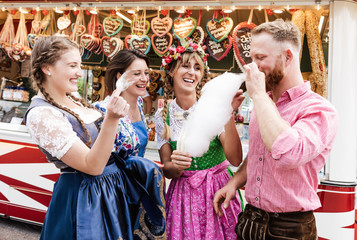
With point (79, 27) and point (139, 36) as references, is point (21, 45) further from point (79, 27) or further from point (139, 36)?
point (139, 36)

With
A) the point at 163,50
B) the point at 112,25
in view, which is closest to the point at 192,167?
the point at 163,50

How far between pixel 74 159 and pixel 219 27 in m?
2.85

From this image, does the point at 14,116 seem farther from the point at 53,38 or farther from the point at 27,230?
the point at 53,38

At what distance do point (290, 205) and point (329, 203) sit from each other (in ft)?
5.56

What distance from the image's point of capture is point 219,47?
12.9 ft

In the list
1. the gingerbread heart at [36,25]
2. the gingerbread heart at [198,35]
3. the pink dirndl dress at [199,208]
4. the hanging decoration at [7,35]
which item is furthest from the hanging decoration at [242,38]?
the hanging decoration at [7,35]

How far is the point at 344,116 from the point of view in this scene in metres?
2.91

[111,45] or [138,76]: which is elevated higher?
[111,45]

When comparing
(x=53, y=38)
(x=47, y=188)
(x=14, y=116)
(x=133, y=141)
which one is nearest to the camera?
(x=53, y=38)

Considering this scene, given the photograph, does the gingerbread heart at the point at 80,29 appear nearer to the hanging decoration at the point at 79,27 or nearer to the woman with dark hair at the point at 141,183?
the hanging decoration at the point at 79,27

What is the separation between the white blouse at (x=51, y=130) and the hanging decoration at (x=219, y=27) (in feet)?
8.75

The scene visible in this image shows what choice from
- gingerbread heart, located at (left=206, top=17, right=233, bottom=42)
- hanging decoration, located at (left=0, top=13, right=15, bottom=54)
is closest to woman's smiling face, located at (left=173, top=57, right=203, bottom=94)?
gingerbread heart, located at (left=206, top=17, right=233, bottom=42)

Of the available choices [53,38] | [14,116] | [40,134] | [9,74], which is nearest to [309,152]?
[40,134]

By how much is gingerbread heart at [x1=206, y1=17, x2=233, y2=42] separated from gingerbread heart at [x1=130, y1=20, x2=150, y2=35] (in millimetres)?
863
